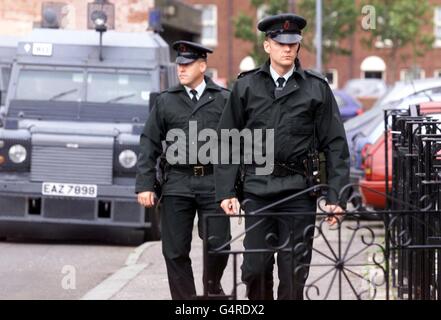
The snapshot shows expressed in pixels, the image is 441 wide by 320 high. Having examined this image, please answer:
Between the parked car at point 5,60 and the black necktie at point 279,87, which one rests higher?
the parked car at point 5,60

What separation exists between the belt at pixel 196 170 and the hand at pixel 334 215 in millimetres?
1813

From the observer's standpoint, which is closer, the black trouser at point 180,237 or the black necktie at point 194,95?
the black trouser at point 180,237

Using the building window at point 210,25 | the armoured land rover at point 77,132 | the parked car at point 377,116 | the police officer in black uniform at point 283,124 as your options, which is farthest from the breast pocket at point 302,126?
the building window at point 210,25

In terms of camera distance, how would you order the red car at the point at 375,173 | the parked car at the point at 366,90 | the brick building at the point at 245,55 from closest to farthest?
the red car at the point at 375,173
the parked car at the point at 366,90
the brick building at the point at 245,55

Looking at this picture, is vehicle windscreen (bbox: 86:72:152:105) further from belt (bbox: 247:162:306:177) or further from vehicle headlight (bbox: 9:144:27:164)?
belt (bbox: 247:162:306:177)

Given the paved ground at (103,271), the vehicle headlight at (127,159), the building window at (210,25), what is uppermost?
the building window at (210,25)

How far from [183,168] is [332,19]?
36423mm

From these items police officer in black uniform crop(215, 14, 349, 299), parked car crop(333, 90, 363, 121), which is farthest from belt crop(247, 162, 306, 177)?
parked car crop(333, 90, 363, 121)

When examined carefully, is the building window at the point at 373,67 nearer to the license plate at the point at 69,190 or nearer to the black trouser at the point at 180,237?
the license plate at the point at 69,190

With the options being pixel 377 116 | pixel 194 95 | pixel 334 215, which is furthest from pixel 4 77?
pixel 334 215

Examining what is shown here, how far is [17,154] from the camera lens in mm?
14883

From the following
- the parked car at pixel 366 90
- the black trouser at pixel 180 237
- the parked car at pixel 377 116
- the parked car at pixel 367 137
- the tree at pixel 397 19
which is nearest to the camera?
the black trouser at pixel 180 237

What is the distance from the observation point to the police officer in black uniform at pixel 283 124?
24.0 feet
